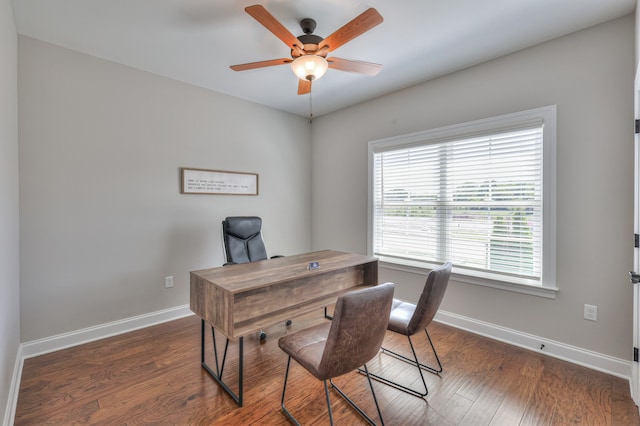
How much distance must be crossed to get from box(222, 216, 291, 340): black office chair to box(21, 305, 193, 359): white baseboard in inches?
38.5

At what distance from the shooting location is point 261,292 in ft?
6.79

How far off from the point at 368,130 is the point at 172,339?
10.6ft

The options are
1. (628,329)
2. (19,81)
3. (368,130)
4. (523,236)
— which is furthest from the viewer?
(368,130)

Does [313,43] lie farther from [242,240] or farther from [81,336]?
[81,336]

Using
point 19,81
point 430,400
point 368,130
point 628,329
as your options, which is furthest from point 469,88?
point 19,81

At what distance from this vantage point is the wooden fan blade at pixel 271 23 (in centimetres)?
164

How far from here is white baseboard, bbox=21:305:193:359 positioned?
2.44 meters

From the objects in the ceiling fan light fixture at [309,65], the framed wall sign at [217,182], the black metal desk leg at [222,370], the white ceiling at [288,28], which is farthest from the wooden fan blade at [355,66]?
the black metal desk leg at [222,370]

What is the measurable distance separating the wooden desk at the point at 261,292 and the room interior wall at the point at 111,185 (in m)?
1.23

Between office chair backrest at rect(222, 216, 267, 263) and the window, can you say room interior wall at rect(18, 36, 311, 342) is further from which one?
the window

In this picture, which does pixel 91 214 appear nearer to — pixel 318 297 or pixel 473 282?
pixel 318 297

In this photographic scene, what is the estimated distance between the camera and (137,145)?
297 cm

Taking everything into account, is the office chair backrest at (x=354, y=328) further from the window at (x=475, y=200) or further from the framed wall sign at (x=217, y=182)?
the framed wall sign at (x=217, y=182)

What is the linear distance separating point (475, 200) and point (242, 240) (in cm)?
240
